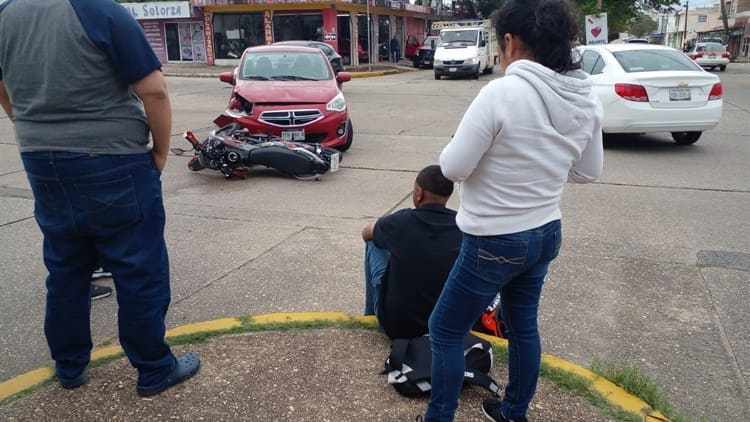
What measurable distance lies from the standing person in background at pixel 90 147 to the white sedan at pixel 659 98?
798cm

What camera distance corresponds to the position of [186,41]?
1394 inches

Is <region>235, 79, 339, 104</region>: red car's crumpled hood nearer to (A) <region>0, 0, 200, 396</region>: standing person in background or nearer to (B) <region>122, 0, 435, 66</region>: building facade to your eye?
(A) <region>0, 0, 200, 396</region>: standing person in background

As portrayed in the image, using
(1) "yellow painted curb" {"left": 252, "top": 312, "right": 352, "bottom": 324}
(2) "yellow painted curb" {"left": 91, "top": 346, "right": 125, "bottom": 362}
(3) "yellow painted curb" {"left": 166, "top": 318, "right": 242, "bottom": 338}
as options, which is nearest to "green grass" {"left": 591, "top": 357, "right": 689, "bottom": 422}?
(1) "yellow painted curb" {"left": 252, "top": 312, "right": 352, "bottom": 324}

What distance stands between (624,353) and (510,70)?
2074 millimetres

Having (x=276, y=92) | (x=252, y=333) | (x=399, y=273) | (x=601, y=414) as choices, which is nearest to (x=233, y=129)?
(x=276, y=92)

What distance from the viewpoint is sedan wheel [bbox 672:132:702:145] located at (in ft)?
32.8

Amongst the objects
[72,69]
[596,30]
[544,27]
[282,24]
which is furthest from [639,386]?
[282,24]

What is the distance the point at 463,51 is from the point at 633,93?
679 inches

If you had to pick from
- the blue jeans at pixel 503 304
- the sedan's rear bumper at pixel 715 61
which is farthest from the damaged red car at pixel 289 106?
the sedan's rear bumper at pixel 715 61

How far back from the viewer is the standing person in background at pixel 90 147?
94.3 inches

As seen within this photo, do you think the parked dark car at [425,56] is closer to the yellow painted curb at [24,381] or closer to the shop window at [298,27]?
the shop window at [298,27]

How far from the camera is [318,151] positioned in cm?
779

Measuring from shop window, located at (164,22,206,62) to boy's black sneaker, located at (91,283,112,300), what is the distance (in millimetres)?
33165

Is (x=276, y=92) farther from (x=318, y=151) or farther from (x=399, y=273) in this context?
(x=399, y=273)
